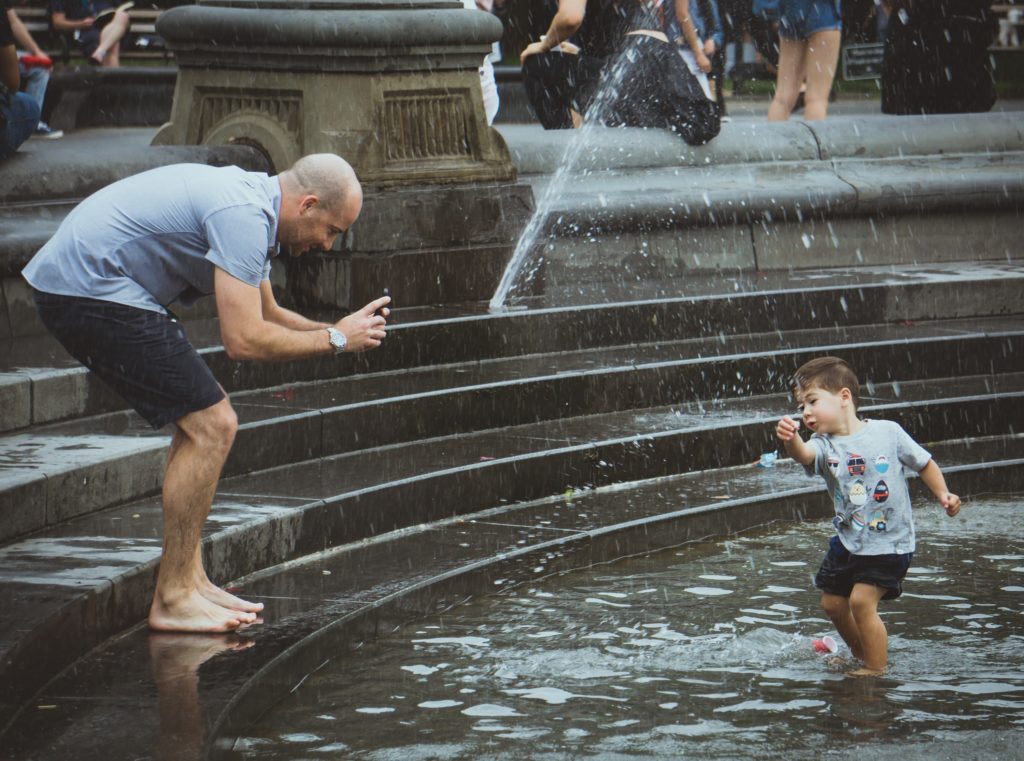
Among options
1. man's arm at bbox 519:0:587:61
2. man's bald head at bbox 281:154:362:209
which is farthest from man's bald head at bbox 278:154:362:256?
man's arm at bbox 519:0:587:61

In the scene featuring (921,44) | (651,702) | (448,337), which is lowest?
(651,702)

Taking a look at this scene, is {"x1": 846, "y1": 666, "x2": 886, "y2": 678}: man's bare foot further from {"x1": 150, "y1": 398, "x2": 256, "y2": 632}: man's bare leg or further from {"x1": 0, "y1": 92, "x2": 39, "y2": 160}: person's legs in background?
{"x1": 0, "y1": 92, "x2": 39, "y2": 160}: person's legs in background

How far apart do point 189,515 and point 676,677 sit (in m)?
1.47

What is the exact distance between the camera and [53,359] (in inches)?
259

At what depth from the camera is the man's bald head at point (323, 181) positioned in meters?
4.66

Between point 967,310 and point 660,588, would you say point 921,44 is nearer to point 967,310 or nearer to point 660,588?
point 967,310

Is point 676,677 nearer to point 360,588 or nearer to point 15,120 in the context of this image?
point 360,588

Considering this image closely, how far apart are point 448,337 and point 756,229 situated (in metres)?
2.83

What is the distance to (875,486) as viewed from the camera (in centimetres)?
479

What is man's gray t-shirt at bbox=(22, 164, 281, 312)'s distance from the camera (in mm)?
4527

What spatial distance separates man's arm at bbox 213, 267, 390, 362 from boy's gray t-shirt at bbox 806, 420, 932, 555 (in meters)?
1.41

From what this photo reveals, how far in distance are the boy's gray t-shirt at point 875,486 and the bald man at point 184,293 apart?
1.41 meters

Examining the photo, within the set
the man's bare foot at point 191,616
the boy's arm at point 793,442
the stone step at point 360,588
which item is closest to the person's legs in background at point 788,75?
the stone step at point 360,588

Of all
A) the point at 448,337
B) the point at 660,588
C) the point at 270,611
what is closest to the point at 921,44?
the point at 448,337
